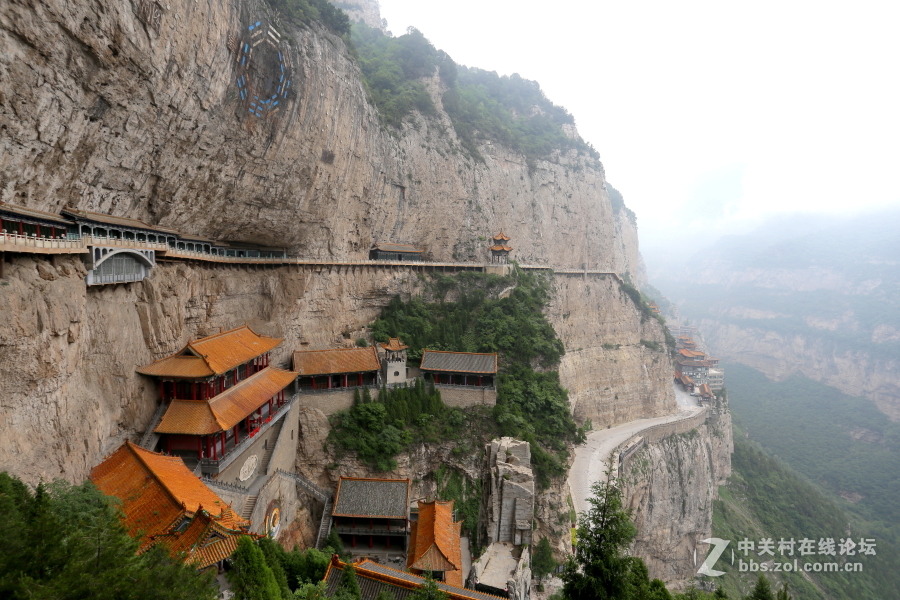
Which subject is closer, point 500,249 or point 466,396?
point 466,396

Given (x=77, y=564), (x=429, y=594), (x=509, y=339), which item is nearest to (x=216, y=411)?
(x=429, y=594)

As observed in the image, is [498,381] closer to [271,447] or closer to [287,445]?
[287,445]

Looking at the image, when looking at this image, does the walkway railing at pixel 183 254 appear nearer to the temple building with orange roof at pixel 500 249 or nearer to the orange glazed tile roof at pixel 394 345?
the temple building with orange roof at pixel 500 249

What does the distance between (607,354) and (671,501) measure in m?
15.7

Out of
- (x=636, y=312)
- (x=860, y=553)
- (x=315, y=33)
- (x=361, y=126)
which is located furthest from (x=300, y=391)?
(x=860, y=553)

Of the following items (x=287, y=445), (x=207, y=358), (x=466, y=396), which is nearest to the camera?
(x=207, y=358)

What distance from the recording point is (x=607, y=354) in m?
47.5

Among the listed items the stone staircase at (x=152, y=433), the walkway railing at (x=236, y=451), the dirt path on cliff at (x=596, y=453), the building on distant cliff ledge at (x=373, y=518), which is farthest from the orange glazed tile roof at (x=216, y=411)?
the dirt path on cliff at (x=596, y=453)

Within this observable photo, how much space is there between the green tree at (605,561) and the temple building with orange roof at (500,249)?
29.9 meters

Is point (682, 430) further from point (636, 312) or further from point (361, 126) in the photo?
point (361, 126)

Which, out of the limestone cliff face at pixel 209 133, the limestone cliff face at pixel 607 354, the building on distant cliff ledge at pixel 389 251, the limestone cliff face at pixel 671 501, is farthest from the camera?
the limestone cliff face at pixel 607 354

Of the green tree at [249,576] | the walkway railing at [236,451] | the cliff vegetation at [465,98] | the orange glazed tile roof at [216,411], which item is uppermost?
the cliff vegetation at [465,98]

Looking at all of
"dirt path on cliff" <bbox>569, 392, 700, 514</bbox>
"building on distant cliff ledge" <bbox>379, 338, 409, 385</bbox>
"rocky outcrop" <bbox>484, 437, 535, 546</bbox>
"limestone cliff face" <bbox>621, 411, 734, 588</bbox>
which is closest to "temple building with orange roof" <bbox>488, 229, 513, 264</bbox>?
"building on distant cliff ledge" <bbox>379, 338, 409, 385</bbox>

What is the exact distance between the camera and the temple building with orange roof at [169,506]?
11.2 m
